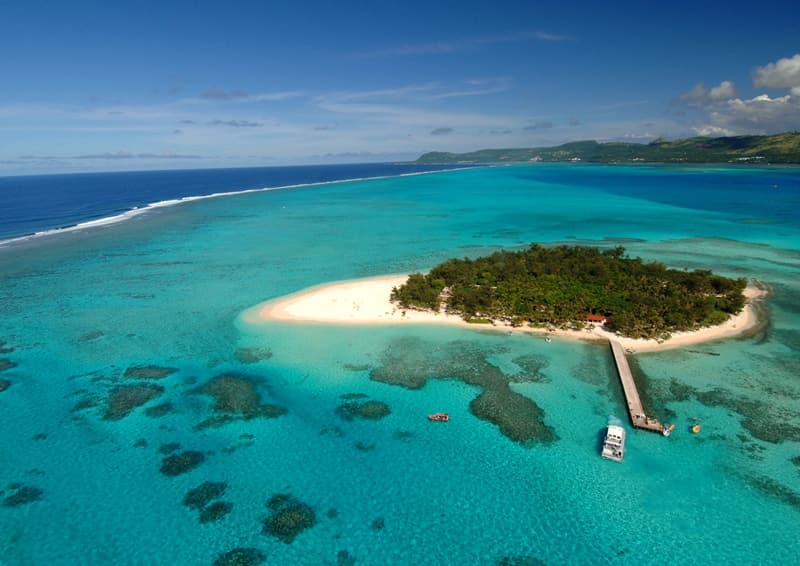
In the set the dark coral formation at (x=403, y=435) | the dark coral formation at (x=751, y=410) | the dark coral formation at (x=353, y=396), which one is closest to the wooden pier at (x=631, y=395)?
the dark coral formation at (x=751, y=410)

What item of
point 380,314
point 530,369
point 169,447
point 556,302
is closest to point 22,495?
point 169,447

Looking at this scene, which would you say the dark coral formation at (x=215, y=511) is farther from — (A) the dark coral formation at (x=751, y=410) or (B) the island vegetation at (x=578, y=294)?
(A) the dark coral formation at (x=751, y=410)

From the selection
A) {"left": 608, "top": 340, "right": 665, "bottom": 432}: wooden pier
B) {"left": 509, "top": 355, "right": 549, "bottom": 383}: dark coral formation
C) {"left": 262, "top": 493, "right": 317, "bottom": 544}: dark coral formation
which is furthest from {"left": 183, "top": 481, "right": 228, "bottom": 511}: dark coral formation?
{"left": 608, "top": 340, "right": 665, "bottom": 432}: wooden pier

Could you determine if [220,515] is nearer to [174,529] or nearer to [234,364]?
[174,529]

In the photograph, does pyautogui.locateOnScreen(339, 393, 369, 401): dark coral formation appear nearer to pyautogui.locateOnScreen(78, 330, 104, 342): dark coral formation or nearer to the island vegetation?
the island vegetation

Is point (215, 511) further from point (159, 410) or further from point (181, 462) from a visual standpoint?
point (159, 410)
